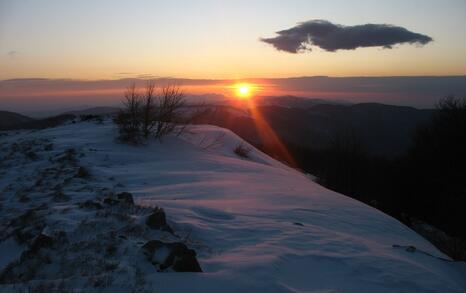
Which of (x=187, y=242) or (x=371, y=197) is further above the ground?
(x=187, y=242)

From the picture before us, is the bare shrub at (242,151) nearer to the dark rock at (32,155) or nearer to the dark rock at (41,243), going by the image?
the dark rock at (32,155)

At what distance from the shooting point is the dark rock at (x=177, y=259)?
190 inches

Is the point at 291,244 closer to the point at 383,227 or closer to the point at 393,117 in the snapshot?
the point at 383,227

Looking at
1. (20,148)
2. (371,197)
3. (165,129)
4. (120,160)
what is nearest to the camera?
(120,160)

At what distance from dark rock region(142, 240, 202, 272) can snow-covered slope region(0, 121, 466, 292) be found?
118 millimetres

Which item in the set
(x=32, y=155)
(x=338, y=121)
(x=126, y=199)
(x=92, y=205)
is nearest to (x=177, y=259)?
(x=92, y=205)

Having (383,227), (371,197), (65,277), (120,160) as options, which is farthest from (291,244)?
(371,197)

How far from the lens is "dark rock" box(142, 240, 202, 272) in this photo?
190 inches

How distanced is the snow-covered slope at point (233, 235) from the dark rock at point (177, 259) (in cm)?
12

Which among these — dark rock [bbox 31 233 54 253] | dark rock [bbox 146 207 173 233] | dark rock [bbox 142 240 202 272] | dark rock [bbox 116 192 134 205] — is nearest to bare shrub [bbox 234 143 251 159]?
dark rock [bbox 116 192 134 205]

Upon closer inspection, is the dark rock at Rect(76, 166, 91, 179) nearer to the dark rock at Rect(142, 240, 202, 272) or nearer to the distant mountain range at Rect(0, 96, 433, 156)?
the dark rock at Rect(142, 240, 202, 272)

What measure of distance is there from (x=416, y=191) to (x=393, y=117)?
479ft

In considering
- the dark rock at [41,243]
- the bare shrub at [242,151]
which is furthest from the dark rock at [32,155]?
the bare shrub at [242,151]

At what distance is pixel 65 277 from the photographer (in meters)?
4.60
